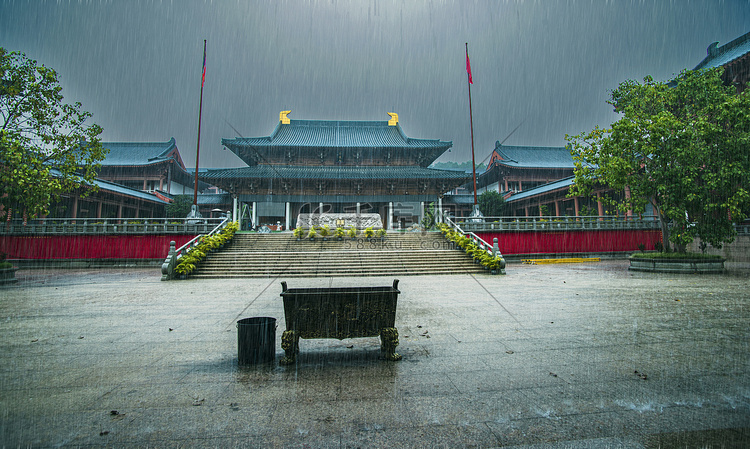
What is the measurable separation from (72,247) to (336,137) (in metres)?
18.9

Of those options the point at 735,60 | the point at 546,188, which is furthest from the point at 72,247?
the point at 735,60

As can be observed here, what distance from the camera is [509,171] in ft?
122

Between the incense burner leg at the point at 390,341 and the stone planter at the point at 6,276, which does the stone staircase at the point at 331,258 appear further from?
the incense burner leg at the point at 390,341

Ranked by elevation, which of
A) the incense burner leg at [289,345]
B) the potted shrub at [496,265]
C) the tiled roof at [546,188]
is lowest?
the incense burner leg at [289,345]

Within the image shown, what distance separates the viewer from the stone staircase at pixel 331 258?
1295 cm

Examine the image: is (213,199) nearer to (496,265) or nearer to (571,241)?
(496,265)

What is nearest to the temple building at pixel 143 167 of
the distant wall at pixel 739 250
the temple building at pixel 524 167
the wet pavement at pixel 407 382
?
the wet pavement at pixel 407 382

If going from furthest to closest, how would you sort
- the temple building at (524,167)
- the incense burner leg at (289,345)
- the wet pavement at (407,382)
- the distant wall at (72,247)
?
the temple building at (524,167) < the distant wall at (72,247) < the incense burner leg at (289,345) < the wet pavement at (407,382)

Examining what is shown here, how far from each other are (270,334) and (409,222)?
73.6 ft

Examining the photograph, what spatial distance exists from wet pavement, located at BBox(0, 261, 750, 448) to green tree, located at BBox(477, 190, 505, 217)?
85.0 ft

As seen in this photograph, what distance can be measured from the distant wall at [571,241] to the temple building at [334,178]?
261 inches

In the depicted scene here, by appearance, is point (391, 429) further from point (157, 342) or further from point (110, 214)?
point (110, 214)

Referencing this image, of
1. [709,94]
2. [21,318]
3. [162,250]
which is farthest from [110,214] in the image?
[709,94]

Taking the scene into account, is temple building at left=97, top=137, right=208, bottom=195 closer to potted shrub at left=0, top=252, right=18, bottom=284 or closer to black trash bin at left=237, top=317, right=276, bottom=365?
potted shrub at left=0, top=252, right=18, bottom=284
